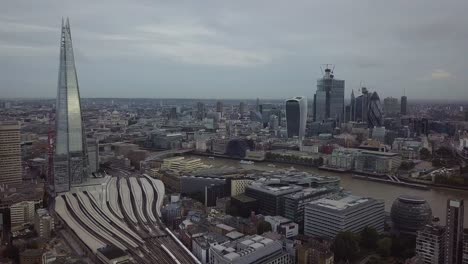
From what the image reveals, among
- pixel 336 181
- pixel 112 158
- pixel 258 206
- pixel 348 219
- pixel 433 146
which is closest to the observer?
pixel 348 219

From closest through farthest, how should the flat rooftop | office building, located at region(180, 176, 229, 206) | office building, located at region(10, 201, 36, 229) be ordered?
the flat rooftop < office building, located at region(10, 201, 36, 229) < office building, located at region(180, 176, 229, 206)

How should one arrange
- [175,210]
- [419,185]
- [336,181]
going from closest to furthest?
[175,210], [336,181], [419,185]

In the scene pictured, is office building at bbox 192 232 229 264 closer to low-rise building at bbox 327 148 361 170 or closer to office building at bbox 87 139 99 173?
office building at bbox 87 139 99 173

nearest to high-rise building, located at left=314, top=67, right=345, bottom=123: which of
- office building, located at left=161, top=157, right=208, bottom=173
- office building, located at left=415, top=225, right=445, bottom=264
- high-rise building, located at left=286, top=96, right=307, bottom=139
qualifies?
high-rise building, located at left=286, top=96, right=307, bottom=139

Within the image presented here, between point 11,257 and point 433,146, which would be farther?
point 433,146

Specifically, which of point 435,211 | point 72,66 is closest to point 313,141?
point 435,211

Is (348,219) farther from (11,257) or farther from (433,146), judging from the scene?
(433,146)
